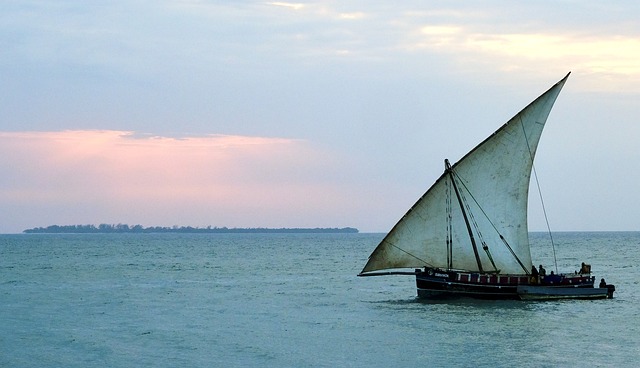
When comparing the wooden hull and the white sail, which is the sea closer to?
the wooden hull

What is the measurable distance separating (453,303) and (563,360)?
1979cm

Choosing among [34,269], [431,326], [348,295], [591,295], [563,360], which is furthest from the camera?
[34,269]

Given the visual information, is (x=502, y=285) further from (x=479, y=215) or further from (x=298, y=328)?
(x=298, y=328)

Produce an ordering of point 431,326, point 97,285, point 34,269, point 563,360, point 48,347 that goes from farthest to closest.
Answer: point 34,269
point 97,285
point 431,326
point 48,347
point 563,360

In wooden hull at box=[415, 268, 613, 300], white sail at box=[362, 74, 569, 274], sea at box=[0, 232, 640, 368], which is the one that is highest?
white sail at box=[362, 74, 569, 274]

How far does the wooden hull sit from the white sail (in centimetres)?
97

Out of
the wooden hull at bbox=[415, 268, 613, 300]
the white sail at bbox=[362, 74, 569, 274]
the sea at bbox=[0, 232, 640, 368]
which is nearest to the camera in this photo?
the sea at bbox=[0, 232, 640, 368]

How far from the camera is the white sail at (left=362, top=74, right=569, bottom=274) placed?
190 feet

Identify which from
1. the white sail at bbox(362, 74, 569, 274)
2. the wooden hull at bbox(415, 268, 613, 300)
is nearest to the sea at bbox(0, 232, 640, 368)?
the wooden hull at bbox(415, 268, 613, 300)

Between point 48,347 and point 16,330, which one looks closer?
point 48,347

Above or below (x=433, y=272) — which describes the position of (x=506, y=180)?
above

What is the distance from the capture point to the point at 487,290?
59.3 meters

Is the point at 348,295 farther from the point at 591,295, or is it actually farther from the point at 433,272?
the point at 591,295

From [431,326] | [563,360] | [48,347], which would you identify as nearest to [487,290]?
[431,326]
